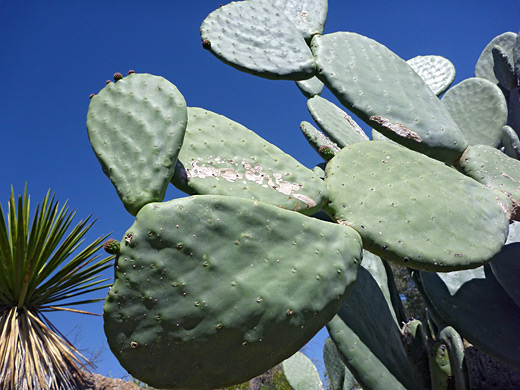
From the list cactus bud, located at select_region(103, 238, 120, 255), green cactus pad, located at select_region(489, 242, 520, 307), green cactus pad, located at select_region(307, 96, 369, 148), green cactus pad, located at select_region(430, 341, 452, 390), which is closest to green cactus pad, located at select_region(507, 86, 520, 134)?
green cactus pad, located at select_region(307, 96, 369, 148)

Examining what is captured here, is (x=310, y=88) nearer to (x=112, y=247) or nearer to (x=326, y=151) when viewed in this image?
(x=326, y=151)

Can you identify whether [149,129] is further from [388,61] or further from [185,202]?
[388,61]

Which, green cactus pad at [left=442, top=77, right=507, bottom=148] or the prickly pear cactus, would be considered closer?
the prickly pear cactus

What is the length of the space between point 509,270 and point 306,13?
4.36 feet

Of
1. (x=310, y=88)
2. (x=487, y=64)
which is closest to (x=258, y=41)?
(x=310, y=88)

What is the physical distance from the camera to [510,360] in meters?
1.68

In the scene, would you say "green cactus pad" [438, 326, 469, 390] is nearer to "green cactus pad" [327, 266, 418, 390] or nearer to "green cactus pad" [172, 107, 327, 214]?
"green cactus pad" [327, 266, 418, 390]

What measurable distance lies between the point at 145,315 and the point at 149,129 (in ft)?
1.58

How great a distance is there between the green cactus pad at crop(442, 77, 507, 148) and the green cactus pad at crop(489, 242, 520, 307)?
64 cm

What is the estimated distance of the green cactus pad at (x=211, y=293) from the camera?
1013 millimetres

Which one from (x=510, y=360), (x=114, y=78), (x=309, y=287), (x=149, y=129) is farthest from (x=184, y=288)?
(x=510, y=360)

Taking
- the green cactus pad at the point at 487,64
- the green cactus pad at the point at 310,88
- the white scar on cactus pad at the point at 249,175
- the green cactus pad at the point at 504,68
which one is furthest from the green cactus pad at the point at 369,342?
the green cactus pad at the point at 487,64

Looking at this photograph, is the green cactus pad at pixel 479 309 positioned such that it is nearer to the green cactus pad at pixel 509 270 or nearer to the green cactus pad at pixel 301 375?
the green cactus pad at pixel 509 270

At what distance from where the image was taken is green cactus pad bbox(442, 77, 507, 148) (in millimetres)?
2248
